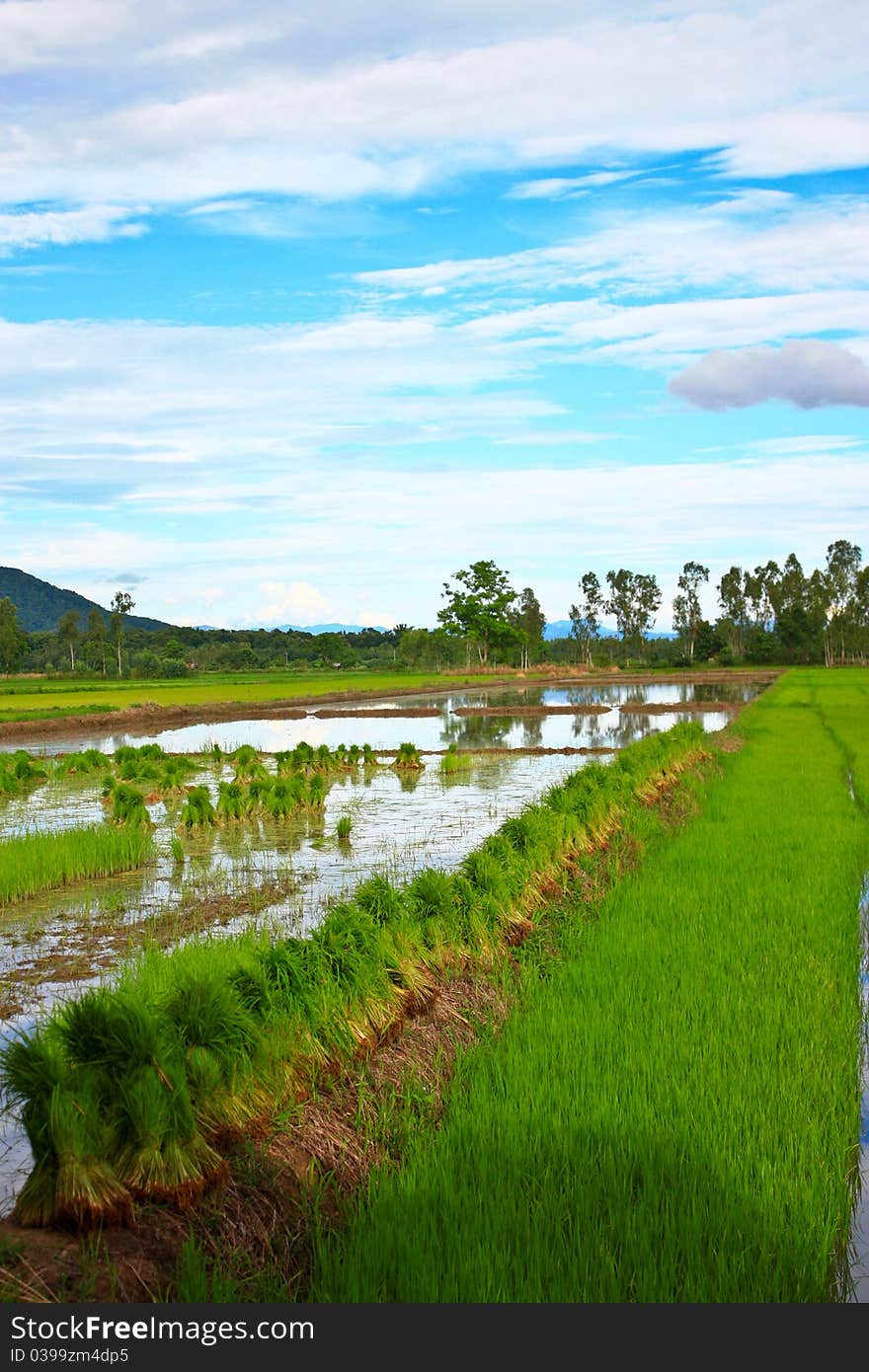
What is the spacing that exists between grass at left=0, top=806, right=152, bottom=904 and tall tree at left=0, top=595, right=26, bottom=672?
66.3 metres

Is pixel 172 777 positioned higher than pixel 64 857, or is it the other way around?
pixel 172 777

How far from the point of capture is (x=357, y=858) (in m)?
9.93

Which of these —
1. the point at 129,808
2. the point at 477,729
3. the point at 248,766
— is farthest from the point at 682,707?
the point at 129,808

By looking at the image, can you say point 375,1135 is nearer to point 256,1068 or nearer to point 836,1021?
point 256,1068

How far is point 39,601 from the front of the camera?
581 feet

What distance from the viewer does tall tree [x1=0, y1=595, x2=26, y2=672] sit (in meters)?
71.8

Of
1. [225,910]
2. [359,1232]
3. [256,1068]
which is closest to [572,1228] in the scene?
[359,1232]

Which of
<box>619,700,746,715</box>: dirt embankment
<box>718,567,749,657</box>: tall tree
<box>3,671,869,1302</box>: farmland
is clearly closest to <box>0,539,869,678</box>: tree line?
<box>718,567,749,657</box>: tall tree

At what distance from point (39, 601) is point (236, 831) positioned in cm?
17792

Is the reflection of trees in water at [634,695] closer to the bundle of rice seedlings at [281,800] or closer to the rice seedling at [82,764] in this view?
the rice seedling at [82,764]

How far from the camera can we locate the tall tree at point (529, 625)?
2889 inches

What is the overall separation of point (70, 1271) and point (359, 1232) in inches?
32.2

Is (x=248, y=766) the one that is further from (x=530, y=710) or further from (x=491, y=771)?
(x=530, y=710)

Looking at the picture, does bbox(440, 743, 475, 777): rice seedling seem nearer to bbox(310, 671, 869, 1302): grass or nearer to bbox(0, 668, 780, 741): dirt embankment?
bbox(0, 668, 780, 741): dirt embankment
